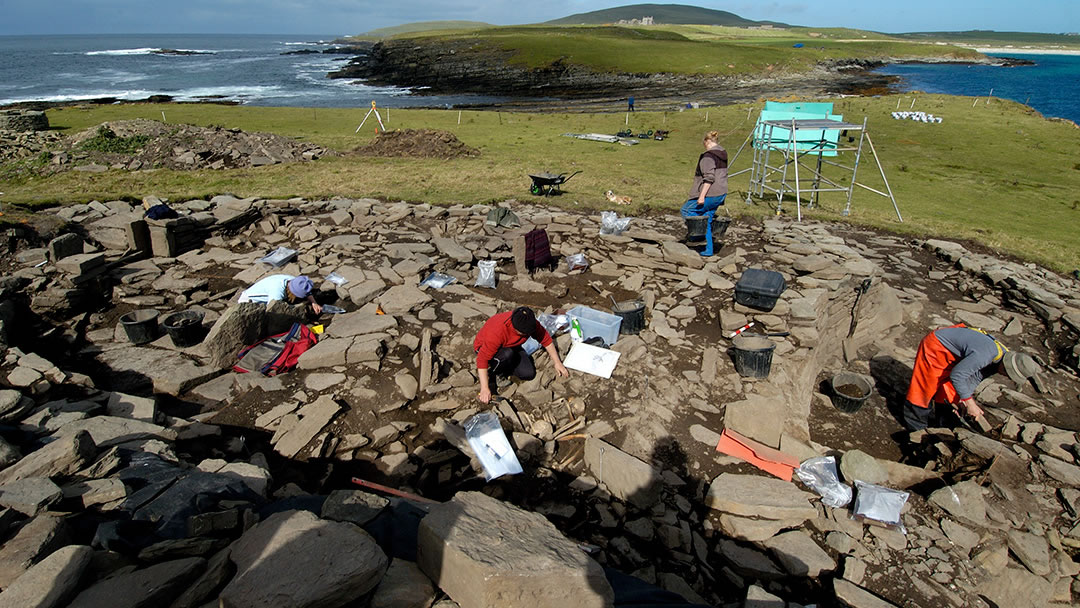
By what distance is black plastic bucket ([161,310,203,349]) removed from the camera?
280 inches

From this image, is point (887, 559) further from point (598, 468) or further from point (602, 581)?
point (602, 581)

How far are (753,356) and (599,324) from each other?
6.46 feet

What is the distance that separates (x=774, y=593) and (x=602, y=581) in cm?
223

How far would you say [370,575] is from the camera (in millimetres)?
2752

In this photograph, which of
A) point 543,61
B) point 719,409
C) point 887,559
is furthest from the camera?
point 543,61

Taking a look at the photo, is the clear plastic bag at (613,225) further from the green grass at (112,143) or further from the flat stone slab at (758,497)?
the green grass at (112,143)

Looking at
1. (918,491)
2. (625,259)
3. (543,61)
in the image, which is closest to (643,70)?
(543,61)

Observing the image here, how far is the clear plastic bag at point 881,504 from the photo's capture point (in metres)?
4.81

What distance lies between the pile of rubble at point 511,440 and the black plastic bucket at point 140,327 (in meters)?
0.15

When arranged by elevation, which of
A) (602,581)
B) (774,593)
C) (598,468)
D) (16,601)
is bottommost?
(774,593)

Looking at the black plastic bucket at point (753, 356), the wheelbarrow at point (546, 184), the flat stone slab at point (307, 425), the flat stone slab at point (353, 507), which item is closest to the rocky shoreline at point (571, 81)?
the wheelbarrow at point (546, 184)

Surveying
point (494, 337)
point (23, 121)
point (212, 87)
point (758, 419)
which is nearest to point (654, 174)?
point (758, 419)

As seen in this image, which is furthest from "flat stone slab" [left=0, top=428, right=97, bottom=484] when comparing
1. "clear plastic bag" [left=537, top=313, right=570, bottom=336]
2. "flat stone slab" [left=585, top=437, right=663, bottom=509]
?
"clear plastic bag" [left=537, top=313, right=570, bottom=336]

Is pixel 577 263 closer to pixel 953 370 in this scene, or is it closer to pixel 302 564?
pixel 953 370
